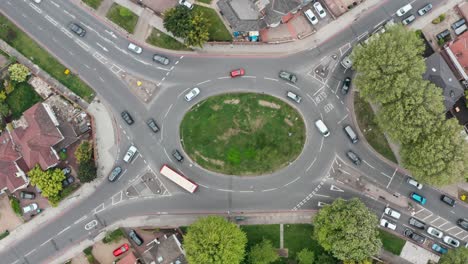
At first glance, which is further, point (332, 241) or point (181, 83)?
point (181, 83)

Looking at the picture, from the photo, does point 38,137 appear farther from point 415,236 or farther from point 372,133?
point 415,236

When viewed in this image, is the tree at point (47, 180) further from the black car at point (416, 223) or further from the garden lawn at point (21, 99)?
the black car at point (416, 223)

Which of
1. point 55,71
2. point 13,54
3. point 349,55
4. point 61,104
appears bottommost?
point 349,55

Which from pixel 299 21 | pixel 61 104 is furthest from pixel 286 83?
pixel 61 104

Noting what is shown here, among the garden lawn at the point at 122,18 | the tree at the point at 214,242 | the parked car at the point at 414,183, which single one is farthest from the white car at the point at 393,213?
the garden lawn at the point at 122,18

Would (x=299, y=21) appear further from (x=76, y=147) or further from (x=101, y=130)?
(x=76, y=147)

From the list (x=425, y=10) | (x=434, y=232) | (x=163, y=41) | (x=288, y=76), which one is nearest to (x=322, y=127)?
(x=288, y=76)
